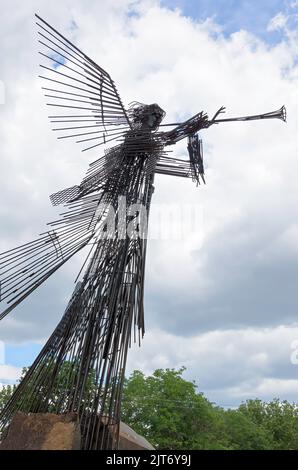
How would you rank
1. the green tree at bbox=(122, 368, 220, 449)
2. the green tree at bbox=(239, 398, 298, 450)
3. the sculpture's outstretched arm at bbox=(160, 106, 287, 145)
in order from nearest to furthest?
the sculpture's outstretched arm at bbox=(160, 106, 287, 145) → the green tree at bbox=(122, 368, 220, 449) → the green tree at bbox=(239, 398, 298, 450)

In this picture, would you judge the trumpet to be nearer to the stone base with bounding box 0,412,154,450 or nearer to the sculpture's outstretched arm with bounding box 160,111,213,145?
the sculpture's outstretched arm with bounding box 160,111,213,145

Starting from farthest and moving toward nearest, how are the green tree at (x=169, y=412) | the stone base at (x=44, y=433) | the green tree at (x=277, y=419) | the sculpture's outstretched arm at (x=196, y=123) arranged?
the green tree at (x=277, y=419) → the green tree at (x=169, y=412) → the sculpture's outstretched arm at (x=196, y=123) → the stone base at (x=44, y=433)

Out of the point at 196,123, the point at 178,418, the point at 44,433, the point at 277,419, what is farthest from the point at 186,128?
the point at 277,419

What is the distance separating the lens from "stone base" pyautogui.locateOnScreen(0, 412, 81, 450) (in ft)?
15.5

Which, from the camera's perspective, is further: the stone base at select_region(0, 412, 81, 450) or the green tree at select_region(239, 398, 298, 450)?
the green tree at select_region(239, 398, 298, 450)

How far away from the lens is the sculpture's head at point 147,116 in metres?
7.20

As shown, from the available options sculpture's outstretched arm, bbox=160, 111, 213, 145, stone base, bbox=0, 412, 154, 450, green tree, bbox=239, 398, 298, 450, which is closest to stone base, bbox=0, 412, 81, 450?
stone base, bbox=0, 412, 154, 450

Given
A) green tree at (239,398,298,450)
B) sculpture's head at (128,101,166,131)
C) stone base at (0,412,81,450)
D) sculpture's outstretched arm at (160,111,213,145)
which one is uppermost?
green tree at (239,398,298,450)

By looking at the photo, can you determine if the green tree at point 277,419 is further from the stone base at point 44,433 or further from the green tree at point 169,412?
the stone base at point 44,433

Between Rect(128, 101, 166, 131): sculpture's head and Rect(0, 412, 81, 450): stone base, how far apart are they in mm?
4060

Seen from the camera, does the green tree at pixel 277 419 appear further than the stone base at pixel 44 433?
Yes

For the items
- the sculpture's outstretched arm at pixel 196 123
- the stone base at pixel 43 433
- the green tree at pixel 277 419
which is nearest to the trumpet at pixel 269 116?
the sculpture's outstretched arm at pixel 196 123

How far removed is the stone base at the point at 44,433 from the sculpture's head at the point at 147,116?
13.3 ft

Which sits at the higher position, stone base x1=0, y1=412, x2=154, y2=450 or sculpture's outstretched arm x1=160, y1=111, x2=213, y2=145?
sculpture's outstretched arm x1=160, y1=111, x2=213, y2=145
